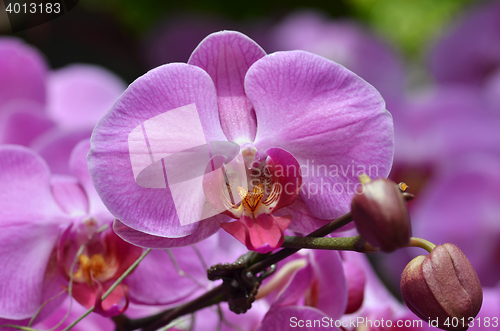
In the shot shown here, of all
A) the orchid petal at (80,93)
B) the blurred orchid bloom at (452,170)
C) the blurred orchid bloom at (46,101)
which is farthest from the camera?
the blurred orchid bloom at (452,170)

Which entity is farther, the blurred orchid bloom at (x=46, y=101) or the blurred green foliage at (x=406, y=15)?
the blurred green foliage at (x=406, y=15)

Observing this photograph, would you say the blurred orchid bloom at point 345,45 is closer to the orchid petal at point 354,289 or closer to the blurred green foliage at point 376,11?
the blurred green foliage at point 376,11

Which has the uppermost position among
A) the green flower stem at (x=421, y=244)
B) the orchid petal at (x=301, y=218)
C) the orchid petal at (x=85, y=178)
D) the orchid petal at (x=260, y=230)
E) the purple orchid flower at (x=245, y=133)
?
the purple orchid flower at (x=245, y=133)

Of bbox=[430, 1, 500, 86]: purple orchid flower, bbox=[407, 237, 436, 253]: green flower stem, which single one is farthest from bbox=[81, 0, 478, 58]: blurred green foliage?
bbox=[407, 237, 436, 253]: green flower stem

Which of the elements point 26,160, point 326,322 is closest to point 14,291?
point 26,160

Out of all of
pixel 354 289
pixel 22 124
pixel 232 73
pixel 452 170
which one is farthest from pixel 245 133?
A: pixel 452 170

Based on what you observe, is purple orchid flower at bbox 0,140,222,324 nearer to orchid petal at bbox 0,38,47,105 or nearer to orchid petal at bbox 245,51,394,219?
orchid petal at bbox 245,51,394,219

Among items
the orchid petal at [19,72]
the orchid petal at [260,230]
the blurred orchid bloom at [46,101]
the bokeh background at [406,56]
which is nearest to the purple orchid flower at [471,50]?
the bokeh background at [406,56]

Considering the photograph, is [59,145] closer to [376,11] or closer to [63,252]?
[63,252]
